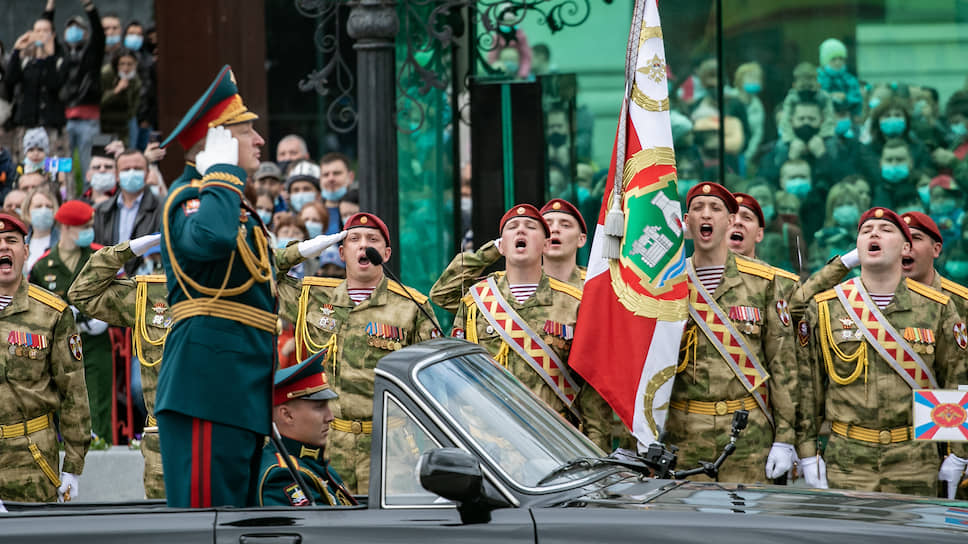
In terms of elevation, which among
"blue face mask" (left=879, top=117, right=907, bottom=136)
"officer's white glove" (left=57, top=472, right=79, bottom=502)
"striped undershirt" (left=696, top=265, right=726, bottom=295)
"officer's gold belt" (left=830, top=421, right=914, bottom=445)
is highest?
"blue face mask" (left=879, top=117, right=907, bottom=136)

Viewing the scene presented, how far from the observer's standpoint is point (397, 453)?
4309 millimetres

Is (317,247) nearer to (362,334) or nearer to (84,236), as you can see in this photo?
(362,334)

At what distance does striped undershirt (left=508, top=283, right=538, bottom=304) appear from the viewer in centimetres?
803

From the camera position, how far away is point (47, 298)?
809 cm

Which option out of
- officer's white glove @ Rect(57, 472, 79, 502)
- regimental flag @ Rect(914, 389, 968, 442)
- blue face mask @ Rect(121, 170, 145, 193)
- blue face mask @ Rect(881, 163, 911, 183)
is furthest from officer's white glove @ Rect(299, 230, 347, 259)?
blue face mask @ Rect(881, 163, 911, 183)

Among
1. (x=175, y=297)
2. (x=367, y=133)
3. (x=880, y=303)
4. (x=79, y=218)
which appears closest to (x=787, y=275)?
(x=880, y=303)

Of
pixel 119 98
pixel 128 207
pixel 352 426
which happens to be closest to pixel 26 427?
pixel 352 426

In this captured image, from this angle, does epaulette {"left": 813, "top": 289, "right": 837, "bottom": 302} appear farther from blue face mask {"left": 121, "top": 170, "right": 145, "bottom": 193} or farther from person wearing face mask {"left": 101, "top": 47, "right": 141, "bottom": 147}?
person wearing face mask {"left": 101, "top": 47, "right": 141, "bottom": 147}

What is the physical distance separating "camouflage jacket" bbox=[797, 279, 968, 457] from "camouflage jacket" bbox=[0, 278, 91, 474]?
4.01m

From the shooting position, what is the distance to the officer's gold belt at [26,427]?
7859mm

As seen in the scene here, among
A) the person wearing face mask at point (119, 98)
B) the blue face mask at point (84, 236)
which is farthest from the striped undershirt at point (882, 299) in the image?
the person wearing face mask at point (119, 98)

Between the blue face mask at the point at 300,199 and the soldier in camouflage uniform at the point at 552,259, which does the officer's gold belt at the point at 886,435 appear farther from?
the blue face mask at the point at 300,199

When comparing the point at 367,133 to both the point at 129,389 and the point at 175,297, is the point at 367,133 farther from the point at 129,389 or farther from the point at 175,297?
the point at 175,297

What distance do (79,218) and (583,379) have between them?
174 inches
